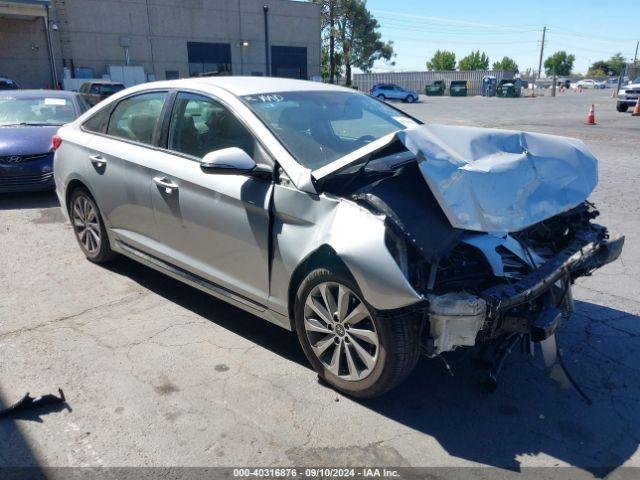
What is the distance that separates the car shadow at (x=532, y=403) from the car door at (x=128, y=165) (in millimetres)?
1193

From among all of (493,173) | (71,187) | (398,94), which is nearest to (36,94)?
(71,187)

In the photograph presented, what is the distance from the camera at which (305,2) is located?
43.0 metres

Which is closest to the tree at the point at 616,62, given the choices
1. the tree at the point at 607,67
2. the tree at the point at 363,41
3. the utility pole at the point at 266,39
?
the tree at the point at 607,67

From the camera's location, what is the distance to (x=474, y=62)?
11475 centimetres

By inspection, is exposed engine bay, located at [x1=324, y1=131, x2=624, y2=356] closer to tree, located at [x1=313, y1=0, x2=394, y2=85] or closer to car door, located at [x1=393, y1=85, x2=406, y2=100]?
car door, located at [x1=393, y1=85, x2=406, y2=100]

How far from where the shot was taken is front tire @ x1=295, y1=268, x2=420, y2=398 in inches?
115

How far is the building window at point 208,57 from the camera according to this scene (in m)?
38.0

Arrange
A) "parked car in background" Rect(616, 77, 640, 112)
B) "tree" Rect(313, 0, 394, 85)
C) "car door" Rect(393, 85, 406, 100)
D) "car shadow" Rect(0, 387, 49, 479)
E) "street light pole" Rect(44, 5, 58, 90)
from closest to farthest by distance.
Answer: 1. "car shadow" Rect(0, 387, 49, 479)
2. "parked car in background" Rect(616, 77, 640, 112)
3. "street light pole" Rect(44, 5, 58, 90)
4. "car door" Rect(393, 85, 406, 100)
5. "tree" Rect(313, 0, 394, 85)

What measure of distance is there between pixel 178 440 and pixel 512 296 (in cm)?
191

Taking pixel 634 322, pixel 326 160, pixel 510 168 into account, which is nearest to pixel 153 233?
pixel 326 160

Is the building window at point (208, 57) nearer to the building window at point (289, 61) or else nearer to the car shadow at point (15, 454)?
the building window at point (289, 61)

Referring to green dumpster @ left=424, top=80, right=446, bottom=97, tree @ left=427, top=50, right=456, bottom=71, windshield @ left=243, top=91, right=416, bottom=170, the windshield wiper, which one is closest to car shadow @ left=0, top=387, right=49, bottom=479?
windshield @ left=243, top=91, right=416, bottom=170

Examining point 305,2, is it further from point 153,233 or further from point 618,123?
point 153,233

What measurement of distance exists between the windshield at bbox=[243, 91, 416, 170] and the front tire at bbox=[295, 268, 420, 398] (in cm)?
81
